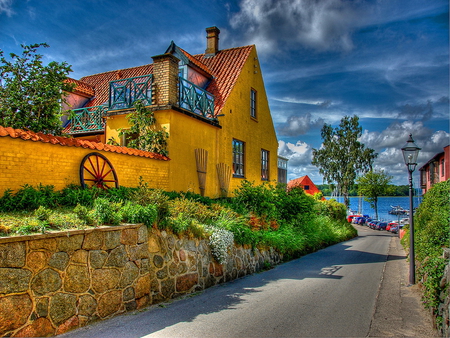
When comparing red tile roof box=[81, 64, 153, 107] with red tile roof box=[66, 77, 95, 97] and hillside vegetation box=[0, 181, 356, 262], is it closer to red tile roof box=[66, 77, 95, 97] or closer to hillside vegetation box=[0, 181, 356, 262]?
red tile roof box=[66, 77, 95, 97]

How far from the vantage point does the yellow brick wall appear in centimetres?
721

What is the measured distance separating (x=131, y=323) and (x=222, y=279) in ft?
11.9

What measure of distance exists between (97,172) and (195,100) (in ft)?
19.0

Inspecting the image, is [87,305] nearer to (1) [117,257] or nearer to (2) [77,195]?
(1) [117,257]

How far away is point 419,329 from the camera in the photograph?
19.3 feet

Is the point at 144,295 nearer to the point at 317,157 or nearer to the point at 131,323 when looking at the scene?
the point at 131,323

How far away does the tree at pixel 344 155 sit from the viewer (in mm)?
42125

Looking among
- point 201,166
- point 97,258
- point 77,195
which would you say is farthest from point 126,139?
point 97,258

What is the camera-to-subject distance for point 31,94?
989 cm

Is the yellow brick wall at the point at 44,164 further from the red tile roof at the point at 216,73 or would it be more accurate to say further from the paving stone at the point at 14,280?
the red tile roof at the point at 216,73

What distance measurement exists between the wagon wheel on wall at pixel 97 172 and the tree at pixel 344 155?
36.6 metres

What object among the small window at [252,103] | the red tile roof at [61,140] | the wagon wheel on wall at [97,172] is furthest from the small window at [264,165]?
the wagon wheel on wall at [97,172]

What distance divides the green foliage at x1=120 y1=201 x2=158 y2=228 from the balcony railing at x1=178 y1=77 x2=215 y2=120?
6823 mm

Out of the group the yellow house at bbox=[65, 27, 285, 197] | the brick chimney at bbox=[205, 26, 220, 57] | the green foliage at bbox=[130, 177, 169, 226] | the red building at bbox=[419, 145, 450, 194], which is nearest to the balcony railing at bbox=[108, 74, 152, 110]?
the yellow house at bbox=[65, 27, 285, 197]
